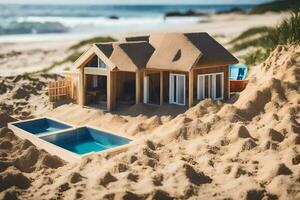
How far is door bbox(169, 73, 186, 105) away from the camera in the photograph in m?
18.3

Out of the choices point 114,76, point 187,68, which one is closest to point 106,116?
point 114,76

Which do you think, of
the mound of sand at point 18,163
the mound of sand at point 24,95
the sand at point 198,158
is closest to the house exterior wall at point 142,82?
the sand at point 198,158

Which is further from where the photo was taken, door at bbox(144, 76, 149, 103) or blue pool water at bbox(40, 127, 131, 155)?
door at bbox(144, 76, 149, 103)

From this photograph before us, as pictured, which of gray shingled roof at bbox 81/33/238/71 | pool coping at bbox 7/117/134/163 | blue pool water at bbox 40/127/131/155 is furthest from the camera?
gray shingled roof at bbox 81/33/238/71

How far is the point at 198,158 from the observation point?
12.7 meters

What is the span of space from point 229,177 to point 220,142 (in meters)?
2.29

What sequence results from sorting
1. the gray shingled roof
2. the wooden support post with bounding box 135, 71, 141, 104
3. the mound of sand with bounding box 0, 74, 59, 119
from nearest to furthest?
the gray shingled roof
the wooden support post with bounding box 135, 71, 141, 104
the mound of sand with bounding box 0, 74, 59, 119

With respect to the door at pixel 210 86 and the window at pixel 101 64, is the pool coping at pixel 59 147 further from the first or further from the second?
the door at pixel 210 86

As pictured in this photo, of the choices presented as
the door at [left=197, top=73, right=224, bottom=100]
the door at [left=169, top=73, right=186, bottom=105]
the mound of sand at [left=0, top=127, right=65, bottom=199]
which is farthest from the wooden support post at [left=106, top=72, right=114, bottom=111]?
the mound of sand at [left=0, top=127, right=65, bottom=199]

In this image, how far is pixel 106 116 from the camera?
1842cm

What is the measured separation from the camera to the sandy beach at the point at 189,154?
35.0 ft

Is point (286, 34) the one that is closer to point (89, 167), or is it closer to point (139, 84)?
point (139, 84)

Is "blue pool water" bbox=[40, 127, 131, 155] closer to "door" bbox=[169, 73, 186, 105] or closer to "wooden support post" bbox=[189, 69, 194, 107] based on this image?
"wooden support post" bbox=[189, 69, 194, 107]

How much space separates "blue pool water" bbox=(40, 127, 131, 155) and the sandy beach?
2.08 ft
